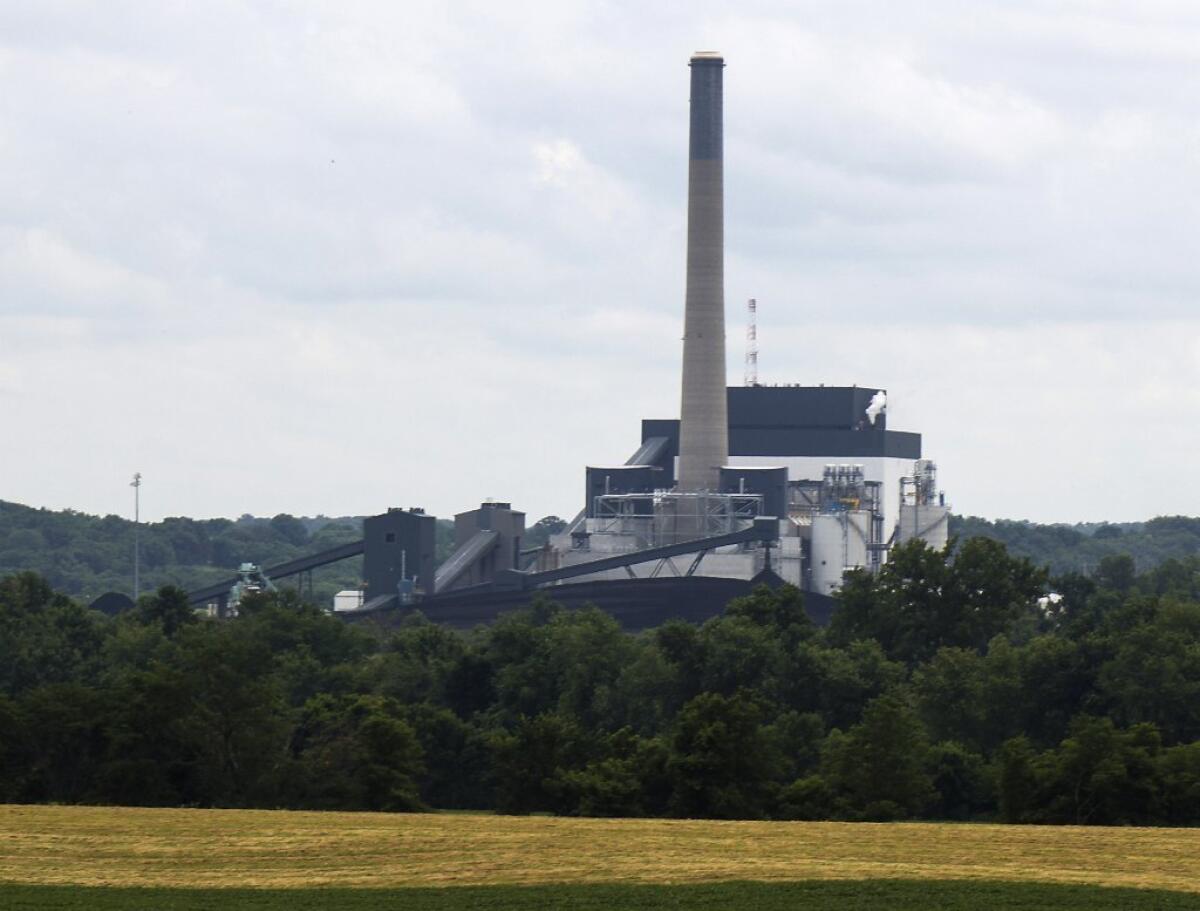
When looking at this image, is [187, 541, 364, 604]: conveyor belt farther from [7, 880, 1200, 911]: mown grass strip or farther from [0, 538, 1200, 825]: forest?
[7, 880, 1200, 911]: mown grass strip

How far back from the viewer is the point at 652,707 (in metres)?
105

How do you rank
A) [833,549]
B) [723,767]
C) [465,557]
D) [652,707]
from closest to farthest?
1. [723,767]
2. [652,707]
3. [465,557]
4. [833,549]

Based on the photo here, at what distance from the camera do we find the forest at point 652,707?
73438 mm

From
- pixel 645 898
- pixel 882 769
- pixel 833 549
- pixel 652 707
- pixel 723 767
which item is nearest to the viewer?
pixel 645 898

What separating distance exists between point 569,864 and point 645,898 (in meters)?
4.75

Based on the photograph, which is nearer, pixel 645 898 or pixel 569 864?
pixel 645 898

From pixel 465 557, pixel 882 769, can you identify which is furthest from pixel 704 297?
pixel 882 769

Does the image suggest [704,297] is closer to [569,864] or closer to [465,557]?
[465,557]

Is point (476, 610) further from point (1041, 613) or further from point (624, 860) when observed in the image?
point (624, 860)

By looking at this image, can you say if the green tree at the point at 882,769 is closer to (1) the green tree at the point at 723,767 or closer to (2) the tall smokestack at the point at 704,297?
(1) the green tree at the point at 723,767

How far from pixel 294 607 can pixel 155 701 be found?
58065 mm

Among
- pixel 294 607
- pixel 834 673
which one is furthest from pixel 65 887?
pixel 294 607

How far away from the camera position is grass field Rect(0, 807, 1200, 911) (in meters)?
47.0

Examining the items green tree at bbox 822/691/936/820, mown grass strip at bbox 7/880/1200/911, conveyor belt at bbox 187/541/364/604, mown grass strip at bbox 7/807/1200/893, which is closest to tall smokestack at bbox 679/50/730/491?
conveyor belt at bbox 187/541/364/604
